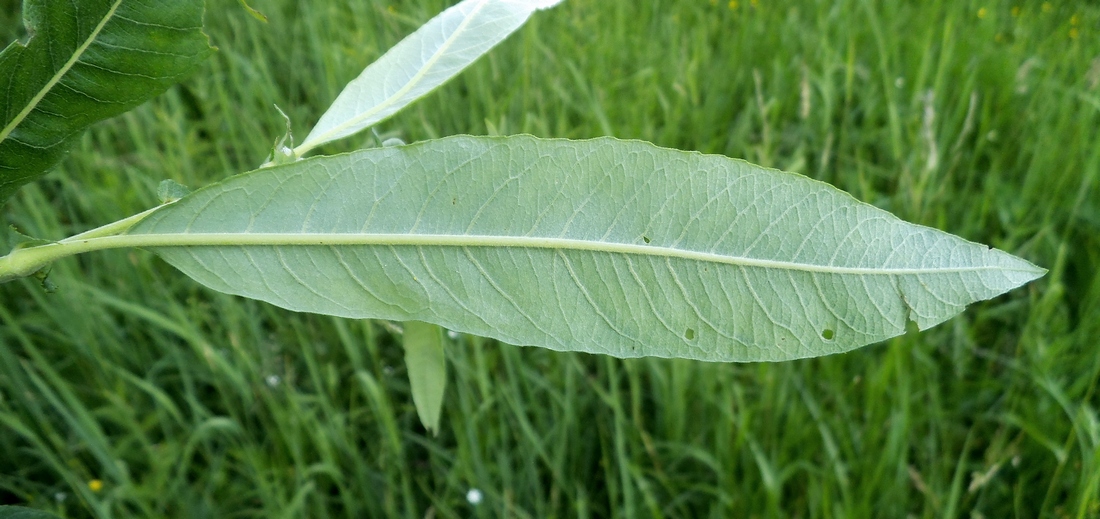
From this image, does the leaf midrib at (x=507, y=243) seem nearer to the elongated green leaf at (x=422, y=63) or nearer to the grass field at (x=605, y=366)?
the elongated green leaf at (x=422, y=63)

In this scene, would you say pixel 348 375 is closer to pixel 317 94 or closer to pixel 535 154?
pixel 317 94

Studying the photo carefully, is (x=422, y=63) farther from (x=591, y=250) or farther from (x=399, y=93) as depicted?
(x=591, y=250)

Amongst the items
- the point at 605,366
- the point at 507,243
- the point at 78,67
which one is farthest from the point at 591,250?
the point at 605,366

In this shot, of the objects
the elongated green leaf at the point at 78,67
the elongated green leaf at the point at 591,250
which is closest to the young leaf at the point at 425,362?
the elongated green leaf at the point at 591,250

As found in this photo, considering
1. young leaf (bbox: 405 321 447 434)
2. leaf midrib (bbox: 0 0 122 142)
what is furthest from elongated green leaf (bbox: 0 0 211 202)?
young leaf (bbox: 405 321 447 434)

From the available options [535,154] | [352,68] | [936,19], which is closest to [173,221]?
[535,154]

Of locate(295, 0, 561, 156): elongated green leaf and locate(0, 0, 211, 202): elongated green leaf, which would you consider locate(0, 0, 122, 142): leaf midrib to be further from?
locate(295, 0, 561, 156): elongated green leaf
